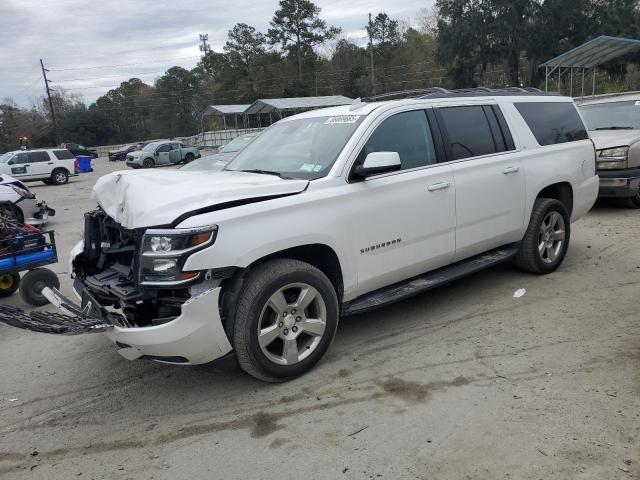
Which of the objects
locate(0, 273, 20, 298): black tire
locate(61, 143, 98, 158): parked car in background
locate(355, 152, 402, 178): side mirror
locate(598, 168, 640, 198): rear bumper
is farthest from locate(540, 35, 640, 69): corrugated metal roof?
locate(61, 143, 98, 158): parked car in background

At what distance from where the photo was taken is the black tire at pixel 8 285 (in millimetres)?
6688

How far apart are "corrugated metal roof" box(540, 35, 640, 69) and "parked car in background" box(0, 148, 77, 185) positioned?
22159mm

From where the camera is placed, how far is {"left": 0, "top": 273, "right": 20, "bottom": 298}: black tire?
6.69 m

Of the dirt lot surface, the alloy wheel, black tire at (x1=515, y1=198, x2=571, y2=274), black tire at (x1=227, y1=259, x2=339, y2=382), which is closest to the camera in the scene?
the dirt lot surface

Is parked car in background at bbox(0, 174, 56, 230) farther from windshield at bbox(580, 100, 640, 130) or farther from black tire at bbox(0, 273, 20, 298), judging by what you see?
windshield at bbox(580, 100, 640, 130)

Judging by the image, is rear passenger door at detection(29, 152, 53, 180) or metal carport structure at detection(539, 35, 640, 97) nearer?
metal carport structure at detection(539, 35, 640, 97)

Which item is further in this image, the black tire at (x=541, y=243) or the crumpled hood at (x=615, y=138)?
the crumpled hood at (x=615, y=138)

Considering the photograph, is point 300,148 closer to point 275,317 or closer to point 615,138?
point 275,317

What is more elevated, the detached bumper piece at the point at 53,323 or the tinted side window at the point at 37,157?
the tinted side window at the point at 37,157

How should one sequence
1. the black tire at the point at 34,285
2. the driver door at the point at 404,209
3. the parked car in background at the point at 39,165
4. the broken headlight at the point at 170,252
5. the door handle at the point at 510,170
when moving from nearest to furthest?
the broken headlight at the point at 170,252, the driver door at the point at 404,209, the door handle at the point at 510,170, the black tire at the point at 34,285, the parked car in background at the point at 39,165

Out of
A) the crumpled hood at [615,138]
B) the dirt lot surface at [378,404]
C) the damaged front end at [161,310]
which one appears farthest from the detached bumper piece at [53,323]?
the crumpled hood at [615,138]

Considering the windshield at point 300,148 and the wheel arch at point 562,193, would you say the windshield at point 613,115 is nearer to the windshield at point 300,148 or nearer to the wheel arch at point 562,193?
the wheel arch at point 562,193

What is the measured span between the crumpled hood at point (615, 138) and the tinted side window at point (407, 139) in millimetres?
5691

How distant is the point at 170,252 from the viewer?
3.26 meters
